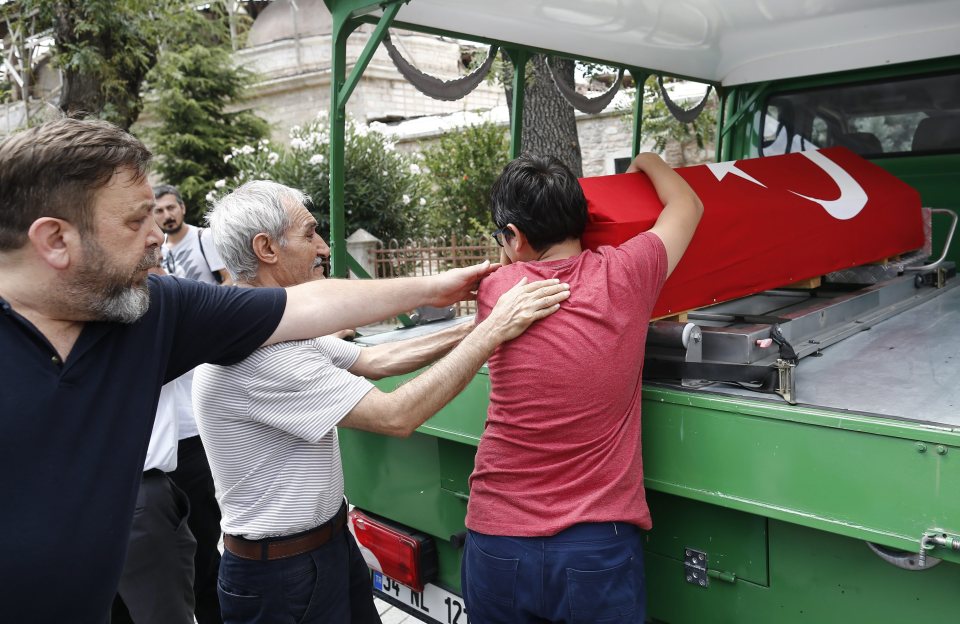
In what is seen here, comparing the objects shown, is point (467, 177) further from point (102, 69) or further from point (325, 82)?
point (325, 82)

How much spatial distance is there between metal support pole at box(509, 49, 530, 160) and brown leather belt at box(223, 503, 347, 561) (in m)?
2.31

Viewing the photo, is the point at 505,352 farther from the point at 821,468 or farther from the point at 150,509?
the point at 150,509

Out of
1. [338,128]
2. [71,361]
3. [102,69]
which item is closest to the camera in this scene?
[71,361]

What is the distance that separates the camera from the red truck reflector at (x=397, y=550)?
8.25ft

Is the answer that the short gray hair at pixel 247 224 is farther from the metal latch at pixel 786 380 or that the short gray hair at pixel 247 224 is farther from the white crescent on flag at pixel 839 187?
the white crescent on flag at pixel 839 187

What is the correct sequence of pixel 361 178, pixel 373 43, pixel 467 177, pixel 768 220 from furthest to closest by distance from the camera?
pixel 467 177, pixel 361 178, pixel 373 43, pixel 768 220

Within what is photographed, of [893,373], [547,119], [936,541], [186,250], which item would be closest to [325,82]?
[547,119]

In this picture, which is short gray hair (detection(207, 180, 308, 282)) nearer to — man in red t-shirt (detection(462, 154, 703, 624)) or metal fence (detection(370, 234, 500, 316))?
man in red t-shirt (detection(462, 154, 703, 624))

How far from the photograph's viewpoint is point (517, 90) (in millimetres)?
4066

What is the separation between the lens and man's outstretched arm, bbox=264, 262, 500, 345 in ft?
6.22

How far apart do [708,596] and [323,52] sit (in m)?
21.7

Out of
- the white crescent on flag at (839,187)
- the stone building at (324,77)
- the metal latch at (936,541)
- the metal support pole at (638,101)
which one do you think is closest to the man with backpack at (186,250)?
the metal support pole at (638,101)

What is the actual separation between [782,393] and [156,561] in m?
2.19

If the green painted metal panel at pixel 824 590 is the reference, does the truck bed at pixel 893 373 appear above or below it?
above
